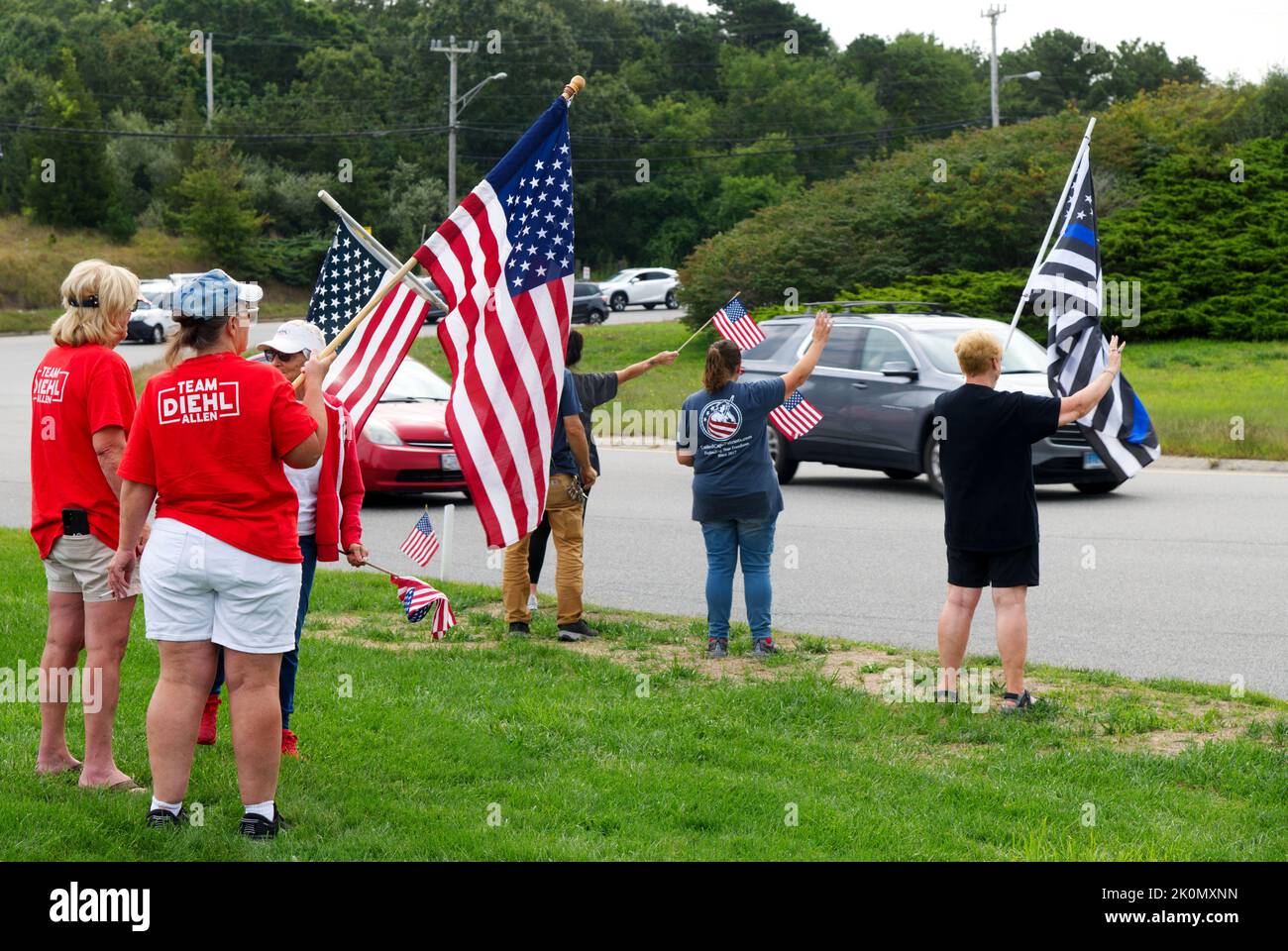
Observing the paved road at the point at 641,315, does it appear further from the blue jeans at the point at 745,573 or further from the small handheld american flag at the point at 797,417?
the blue jeans at the point at 745,573

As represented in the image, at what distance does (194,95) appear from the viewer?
79.2 m

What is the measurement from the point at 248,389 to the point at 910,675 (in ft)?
13.5

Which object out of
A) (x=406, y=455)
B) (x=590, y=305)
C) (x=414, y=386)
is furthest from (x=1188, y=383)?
(x=590, y=305)

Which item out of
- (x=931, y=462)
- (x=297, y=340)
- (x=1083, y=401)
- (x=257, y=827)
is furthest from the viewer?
(x=931, y=462)

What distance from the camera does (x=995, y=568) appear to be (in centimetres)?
694

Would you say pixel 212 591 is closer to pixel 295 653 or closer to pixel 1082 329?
pixel 295 653

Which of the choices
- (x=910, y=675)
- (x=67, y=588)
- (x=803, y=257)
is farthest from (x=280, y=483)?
(x=803, y=257)

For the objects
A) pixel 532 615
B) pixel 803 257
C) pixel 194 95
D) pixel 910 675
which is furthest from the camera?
pixel 194 95

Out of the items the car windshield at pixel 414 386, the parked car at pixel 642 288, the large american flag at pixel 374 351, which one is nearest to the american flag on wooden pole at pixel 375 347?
the large american flag at pixel 374 351

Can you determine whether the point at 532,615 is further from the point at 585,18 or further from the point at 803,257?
the point at 585,18

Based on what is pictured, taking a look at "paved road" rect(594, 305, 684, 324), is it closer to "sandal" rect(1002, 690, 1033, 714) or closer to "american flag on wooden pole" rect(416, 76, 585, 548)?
"sandal" rect(1002, 690, 1033, 714)

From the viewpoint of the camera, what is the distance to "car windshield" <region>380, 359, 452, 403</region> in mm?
15734

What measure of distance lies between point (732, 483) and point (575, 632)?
131 cm

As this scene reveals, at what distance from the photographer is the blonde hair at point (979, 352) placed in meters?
6.86
